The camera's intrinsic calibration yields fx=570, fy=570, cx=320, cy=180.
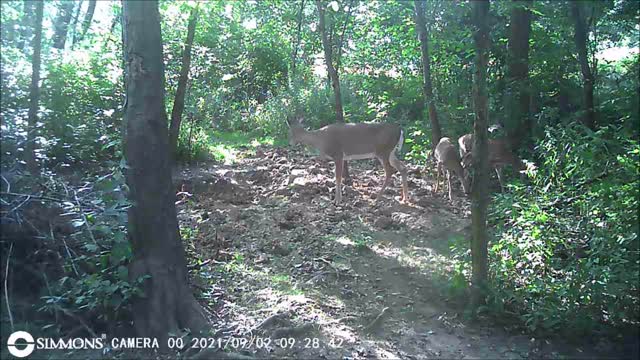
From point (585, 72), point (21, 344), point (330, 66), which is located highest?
point (330, 66)

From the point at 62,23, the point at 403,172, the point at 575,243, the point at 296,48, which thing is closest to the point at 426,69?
the point at 403,172

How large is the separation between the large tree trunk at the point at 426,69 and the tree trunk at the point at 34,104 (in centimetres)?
590

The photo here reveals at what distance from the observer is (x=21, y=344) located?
172 inches

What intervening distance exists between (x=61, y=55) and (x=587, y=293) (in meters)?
8.53

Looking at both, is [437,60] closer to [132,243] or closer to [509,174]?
[509,174]

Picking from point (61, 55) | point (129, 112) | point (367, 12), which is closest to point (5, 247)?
point (129, 112)

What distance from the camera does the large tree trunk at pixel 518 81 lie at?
8.60 meters

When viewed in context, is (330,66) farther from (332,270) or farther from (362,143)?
(332,270)

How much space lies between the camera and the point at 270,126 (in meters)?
16.3

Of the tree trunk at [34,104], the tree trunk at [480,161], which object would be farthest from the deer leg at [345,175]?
the tree trunk at [34,104]

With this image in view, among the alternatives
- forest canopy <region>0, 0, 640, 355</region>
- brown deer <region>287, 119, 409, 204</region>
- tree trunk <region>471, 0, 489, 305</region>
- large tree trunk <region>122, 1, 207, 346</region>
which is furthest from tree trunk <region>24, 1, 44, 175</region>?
brown deer <region>287, 119, 409, 204</region>

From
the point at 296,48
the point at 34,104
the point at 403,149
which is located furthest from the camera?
the point at 296,48

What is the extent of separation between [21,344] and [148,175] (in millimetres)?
1622

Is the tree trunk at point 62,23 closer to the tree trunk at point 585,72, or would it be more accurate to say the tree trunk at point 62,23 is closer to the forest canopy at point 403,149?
the forest canopy at point 403,149
